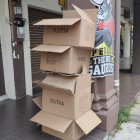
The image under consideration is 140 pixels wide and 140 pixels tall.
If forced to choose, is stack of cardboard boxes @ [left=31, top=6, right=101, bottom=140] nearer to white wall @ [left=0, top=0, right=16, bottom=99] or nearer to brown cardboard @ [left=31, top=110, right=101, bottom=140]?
brown cardboard @ [left=31, top=110, right=101, bottom=140]

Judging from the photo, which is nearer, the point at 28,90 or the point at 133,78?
the point at 28,90

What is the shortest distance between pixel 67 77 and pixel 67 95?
0.23 meters

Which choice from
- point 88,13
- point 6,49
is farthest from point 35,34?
point 88,13

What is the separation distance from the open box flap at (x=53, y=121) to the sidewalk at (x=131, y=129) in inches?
31.8

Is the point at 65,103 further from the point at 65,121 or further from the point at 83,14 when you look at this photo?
the point at 83,14

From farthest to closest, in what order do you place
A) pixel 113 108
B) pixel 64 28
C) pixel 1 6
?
1. pixel 1 6
2. pixel 113 108
3. pixel 64 28

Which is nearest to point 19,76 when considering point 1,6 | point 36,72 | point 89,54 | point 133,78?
point 36,72

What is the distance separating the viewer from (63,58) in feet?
9.62

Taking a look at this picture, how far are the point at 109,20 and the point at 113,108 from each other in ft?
4.39

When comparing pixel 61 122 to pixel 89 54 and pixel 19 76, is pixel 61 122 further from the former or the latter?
pixel 19 76

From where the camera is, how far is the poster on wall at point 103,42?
3.24 metres

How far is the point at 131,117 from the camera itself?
13.3 ft

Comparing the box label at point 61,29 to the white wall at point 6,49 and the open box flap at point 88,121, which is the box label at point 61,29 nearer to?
the open box flap at point 88,121

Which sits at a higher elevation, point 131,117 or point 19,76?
point 19,76
